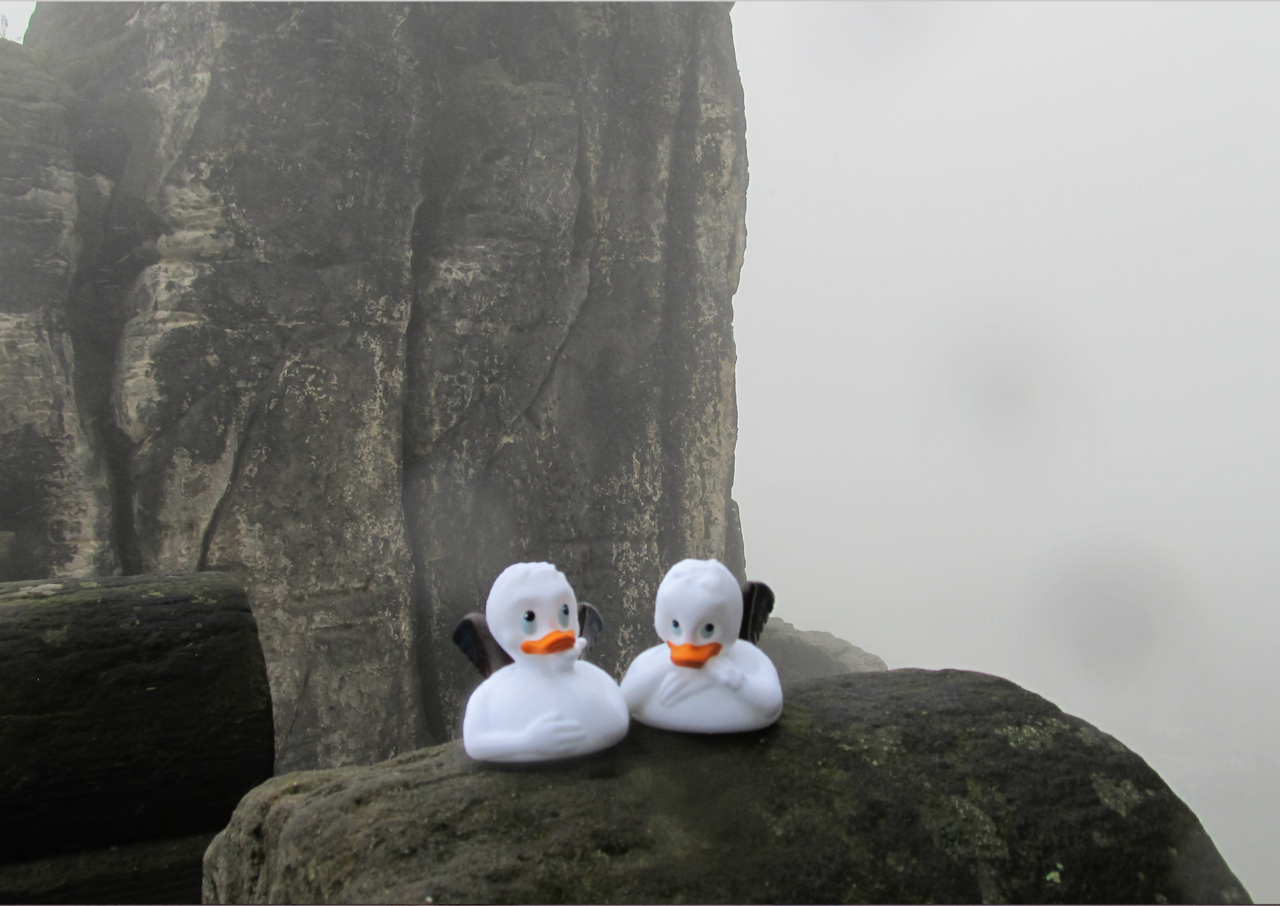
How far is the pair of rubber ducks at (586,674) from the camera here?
2.25m

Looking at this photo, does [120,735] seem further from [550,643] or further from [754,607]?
[754,607]

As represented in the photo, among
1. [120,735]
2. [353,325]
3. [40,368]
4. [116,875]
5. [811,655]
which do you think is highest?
[353,325]

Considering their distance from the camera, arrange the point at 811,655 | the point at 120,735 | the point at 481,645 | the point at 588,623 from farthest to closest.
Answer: the point at 811,655 → the point at 120,735 → the point at 588,623 → the point at 481,645

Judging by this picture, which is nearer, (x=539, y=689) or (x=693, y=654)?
(x=539, y=689)

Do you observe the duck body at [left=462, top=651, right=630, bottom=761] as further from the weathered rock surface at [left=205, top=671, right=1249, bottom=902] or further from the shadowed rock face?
the shadowed rock face

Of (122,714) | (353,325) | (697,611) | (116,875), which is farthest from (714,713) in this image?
(353,325)

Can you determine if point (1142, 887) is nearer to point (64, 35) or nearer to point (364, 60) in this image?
point (364, 60)

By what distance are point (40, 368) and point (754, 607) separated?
4.49 m

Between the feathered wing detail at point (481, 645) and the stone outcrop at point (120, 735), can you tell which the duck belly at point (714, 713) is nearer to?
the feathered wing detail at point (481, 645)

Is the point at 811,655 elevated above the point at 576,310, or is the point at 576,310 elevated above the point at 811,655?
the point at 576,310

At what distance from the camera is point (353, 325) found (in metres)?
5.85

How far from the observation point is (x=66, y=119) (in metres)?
5.64

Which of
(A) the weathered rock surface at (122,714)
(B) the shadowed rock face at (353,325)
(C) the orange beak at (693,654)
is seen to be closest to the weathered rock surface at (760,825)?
(C) the orange beak at (693,654)

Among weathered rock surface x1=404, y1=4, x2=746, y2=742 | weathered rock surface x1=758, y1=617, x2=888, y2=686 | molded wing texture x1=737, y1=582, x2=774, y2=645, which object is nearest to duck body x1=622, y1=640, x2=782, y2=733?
molded wing texture x1=737, y1=582, x2=774, y2=645
